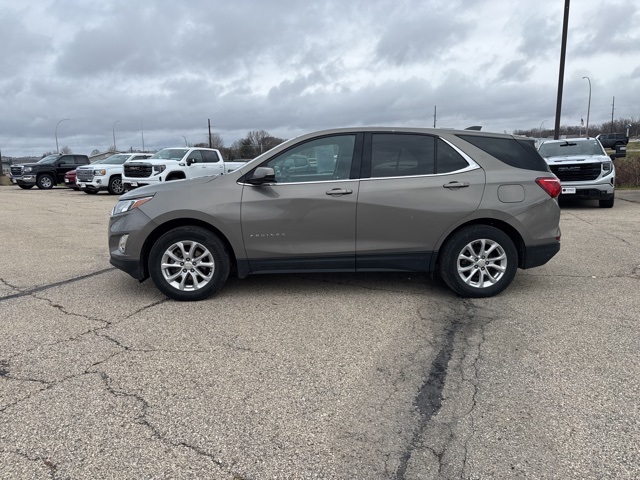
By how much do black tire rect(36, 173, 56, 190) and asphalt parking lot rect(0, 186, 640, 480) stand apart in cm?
2407

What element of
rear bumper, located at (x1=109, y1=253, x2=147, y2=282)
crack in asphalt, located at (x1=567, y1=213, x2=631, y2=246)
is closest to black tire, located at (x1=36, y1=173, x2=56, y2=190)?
rear bumper, located at (x1=109, y1=253, x2=147, y2=282)

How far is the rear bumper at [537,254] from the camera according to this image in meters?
5.22

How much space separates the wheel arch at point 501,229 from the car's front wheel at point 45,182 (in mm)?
27273

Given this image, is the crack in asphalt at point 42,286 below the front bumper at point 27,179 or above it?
below

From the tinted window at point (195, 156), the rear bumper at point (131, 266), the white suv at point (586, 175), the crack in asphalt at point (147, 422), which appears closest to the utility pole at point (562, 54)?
the white suv at point (586, 175)

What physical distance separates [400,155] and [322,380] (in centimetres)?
266

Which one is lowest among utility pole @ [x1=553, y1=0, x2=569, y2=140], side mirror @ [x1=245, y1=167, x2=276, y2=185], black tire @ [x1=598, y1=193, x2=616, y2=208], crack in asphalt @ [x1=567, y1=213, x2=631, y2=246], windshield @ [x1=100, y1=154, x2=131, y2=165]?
crack in asphalt @ [x1=567, y1=213, x2=631, y2=246]

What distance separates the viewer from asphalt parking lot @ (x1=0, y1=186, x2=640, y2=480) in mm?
2543

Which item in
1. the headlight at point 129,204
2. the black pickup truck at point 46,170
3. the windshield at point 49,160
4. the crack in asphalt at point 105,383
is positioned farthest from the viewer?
the windshield at point 49,160

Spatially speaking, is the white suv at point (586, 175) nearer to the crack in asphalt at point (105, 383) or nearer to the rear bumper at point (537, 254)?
the rear bumper at point (537, 254)

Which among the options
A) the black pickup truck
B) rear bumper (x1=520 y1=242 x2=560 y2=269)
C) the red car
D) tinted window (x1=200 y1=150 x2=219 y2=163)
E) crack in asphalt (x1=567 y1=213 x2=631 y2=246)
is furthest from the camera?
the black pickup truck

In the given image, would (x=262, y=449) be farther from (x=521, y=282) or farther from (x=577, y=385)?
(x=521, y=282)

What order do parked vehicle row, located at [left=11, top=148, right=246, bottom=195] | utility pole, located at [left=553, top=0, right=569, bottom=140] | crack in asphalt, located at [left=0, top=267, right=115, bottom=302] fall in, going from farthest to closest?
utility pole, located at [left=553, top=0, right=569, bottom=140] → parked vehicle row, located at [left=11, top=148, right=246, bottom=195] → crack in asphalt, located at [left=0, top=267, right=115, bottom=302]

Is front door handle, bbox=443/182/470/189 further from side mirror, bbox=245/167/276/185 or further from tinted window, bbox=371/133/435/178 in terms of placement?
side mirror, bbox=245/167/276/185
